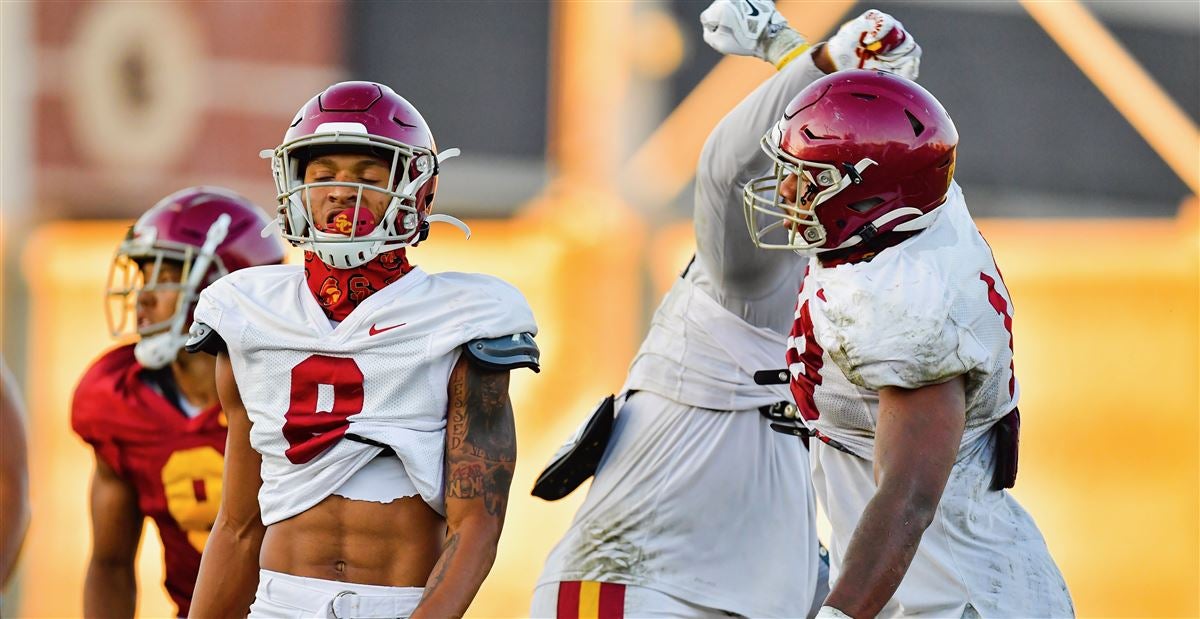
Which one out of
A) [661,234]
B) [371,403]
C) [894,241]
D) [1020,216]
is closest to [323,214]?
[371,403]

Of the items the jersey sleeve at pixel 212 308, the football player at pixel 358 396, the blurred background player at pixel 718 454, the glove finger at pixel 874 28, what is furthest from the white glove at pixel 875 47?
the jersey sleeve at pixel 212 308

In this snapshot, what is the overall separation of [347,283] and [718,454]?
999 millimetres

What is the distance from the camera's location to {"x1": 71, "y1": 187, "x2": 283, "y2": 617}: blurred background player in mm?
4285

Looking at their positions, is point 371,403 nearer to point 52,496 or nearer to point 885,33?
point 885,33

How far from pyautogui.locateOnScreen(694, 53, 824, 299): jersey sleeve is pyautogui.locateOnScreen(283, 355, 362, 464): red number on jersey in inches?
40.6

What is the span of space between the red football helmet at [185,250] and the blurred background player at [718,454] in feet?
3.81

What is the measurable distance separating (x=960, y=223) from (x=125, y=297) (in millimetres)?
2312

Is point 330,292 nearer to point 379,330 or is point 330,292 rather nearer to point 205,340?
point 379,330

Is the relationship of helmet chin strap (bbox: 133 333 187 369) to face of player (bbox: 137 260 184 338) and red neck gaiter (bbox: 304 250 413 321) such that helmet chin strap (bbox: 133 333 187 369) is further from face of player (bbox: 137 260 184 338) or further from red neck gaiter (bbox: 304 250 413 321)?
red neck gaiter (bbox: 304 250 413 321)

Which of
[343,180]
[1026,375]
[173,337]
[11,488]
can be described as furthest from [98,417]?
[1026,375]

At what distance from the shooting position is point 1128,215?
1098 centimetres

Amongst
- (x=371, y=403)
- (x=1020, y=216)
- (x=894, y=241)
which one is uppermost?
(x=1020, y=216)

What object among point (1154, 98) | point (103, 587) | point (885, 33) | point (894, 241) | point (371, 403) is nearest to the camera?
point (894, 241)

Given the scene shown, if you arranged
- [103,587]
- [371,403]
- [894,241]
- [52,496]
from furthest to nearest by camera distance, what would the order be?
[52,496], [103,587], [371,403], [894,241]
